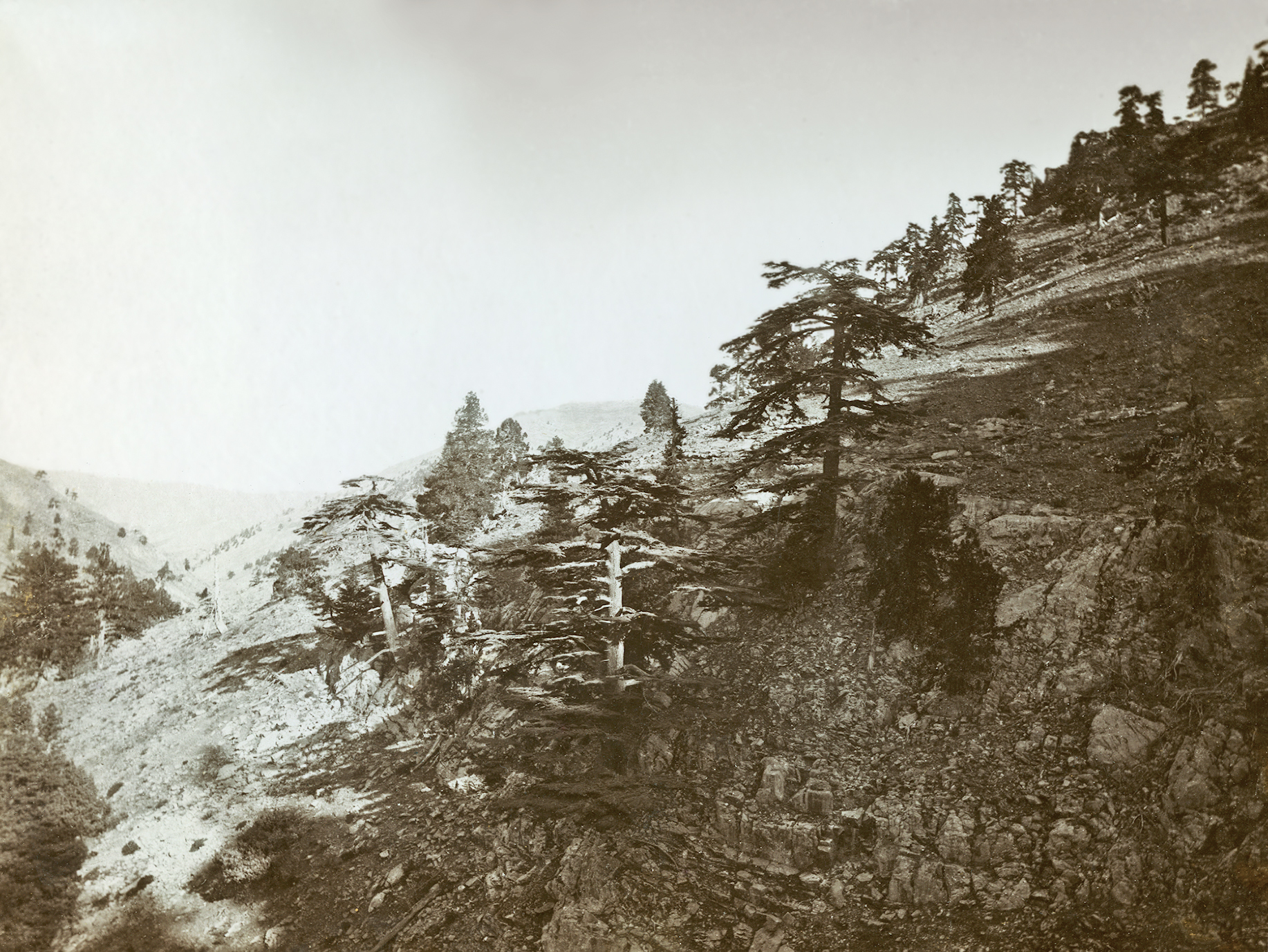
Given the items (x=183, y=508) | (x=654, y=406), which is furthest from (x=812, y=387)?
(x=183, y=508)

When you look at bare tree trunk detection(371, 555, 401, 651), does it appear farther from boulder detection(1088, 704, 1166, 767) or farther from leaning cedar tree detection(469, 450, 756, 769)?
boulder detection(1088, 704, 1166, 767)

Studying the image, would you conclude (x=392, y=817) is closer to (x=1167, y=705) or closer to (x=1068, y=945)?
(x=1068, y=945)

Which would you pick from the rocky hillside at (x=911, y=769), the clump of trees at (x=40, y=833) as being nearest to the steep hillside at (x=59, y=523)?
the clump of trees at (x=40, y=833)

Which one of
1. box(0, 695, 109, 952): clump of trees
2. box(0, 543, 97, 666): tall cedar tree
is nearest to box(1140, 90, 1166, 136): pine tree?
box(0, 695, 109, 952): clump of trees

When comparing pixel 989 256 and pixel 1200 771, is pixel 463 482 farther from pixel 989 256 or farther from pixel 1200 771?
pixel 989 256

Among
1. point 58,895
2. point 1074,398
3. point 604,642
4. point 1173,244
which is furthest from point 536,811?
point 1173,244

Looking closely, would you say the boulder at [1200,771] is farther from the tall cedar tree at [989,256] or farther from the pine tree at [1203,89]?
the tall cedar tree at [989,256]
